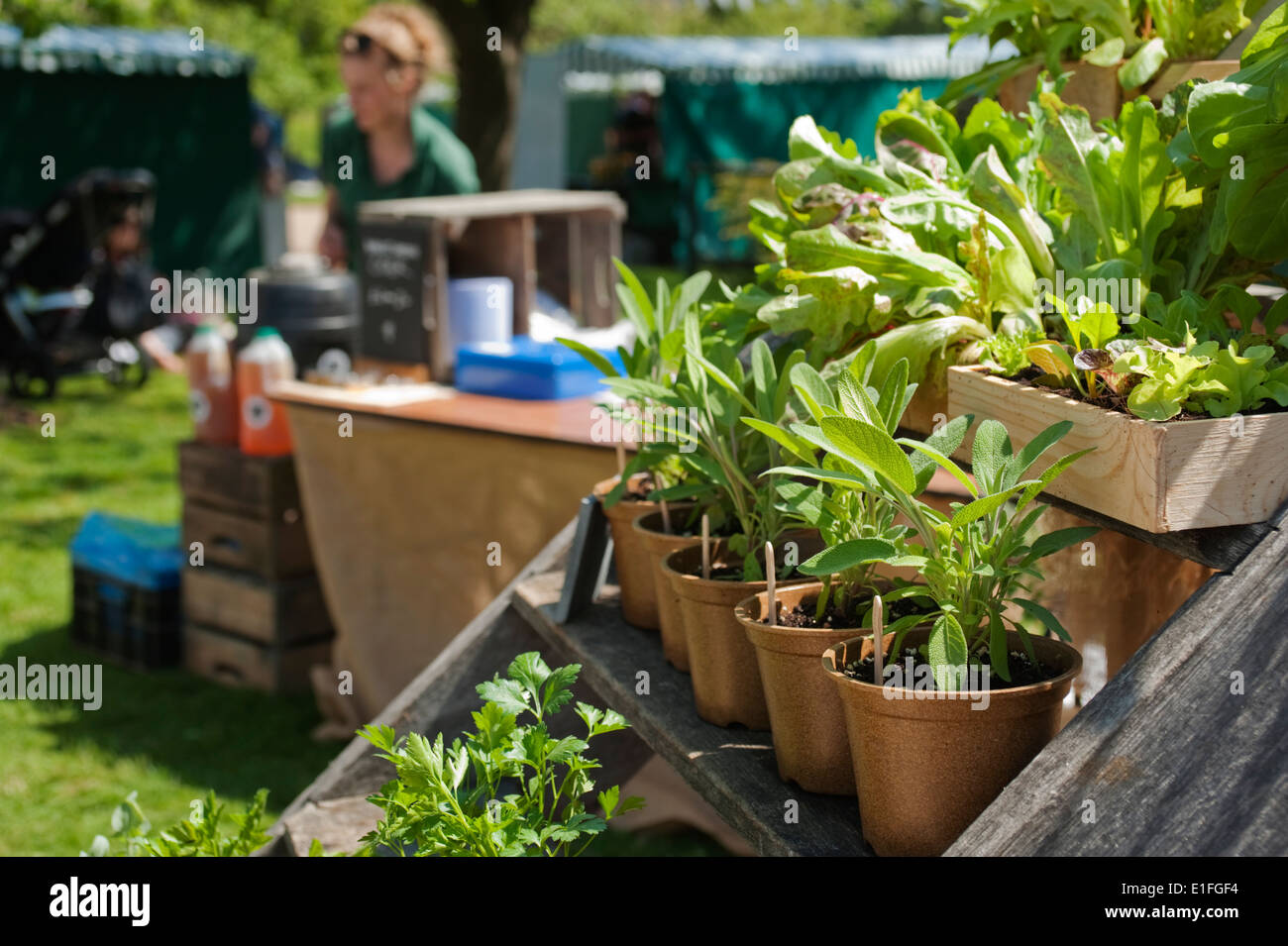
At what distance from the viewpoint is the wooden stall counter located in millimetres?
3025

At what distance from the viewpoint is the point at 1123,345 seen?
97 cm

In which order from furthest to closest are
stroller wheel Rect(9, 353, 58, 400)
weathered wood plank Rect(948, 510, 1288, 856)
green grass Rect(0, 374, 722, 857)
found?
stroller wheel Rect(9, 353, 58, 400)
green grass Rect(0, 374, 722, 857)
weathered wood plank Rect(948, 510, 1288, 856)

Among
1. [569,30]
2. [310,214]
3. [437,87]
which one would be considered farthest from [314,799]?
[569,30]

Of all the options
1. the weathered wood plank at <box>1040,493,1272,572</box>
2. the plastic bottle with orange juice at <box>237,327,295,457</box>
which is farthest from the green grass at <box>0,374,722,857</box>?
the weathered wood plank at <box>1040,493,1272,572</box>

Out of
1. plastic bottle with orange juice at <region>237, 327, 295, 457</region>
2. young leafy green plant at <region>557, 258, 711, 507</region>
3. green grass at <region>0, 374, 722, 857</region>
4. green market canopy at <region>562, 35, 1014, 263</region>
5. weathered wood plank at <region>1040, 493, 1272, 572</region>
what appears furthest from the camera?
green market canopy at <region>562, 35, 1014, 263</region>

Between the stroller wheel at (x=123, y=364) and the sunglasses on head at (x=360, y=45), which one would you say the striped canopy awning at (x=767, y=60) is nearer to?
the stroller wheel at (x=123, y=364)

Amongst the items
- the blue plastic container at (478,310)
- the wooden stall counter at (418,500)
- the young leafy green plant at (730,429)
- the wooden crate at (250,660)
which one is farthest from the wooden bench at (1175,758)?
the wooden crate at (250,660)

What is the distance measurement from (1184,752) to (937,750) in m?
0.16

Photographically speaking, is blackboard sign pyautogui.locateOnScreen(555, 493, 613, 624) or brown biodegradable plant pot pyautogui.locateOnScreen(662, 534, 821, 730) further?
blackboard sign pyautogui.locateOnScreen(555, 493, 613, 624)

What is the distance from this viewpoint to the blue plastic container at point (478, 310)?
3498mm

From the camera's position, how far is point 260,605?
3910 mm

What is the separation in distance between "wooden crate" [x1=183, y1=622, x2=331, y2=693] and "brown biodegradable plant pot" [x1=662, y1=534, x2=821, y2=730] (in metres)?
2.93

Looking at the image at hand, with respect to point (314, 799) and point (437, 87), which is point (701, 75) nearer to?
point (314, 799)

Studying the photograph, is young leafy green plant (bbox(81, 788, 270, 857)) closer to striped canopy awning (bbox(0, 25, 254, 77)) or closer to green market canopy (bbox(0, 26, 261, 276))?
striped canopy awning (bbox(0, 25, 254, 77))
